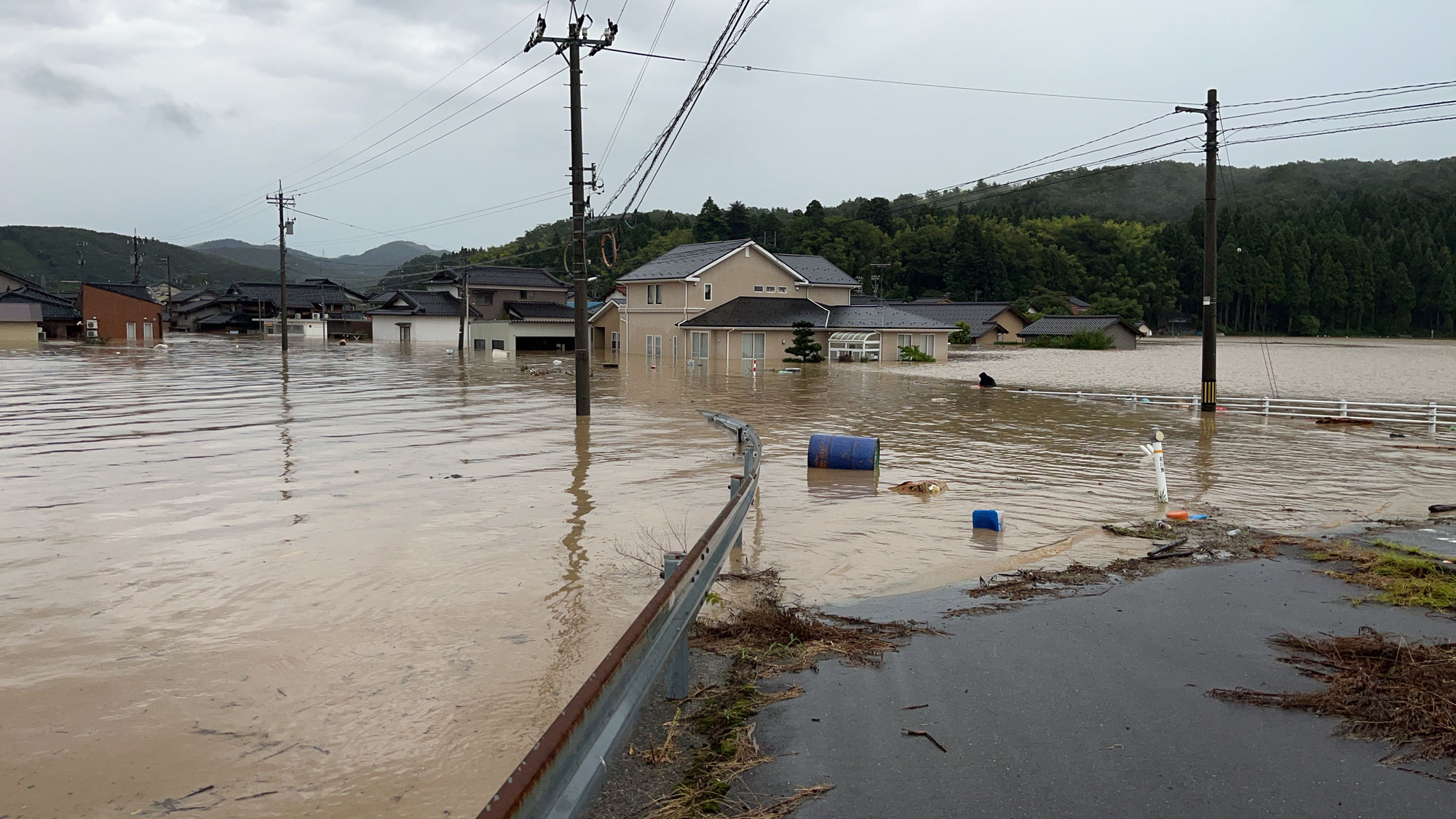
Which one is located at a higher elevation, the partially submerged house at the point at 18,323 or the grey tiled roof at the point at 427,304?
the grey tiled roof at the point at 427,304

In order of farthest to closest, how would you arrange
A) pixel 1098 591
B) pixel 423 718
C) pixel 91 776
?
1. pixel 1098 591
2. pixel 423 718
3. pixel 91 776

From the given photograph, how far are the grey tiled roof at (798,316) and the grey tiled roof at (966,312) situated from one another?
30018 millimetres

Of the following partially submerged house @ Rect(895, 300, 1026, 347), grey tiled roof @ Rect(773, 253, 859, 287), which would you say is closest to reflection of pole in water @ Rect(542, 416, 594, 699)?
grey tiled roof @ Rect(773, 253, 859, 287)

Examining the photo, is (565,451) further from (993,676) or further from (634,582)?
(993,676)

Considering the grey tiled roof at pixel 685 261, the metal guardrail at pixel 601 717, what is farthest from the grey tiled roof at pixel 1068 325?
the metal guardrail at pixel 601 717

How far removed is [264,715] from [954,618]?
14.4 feet

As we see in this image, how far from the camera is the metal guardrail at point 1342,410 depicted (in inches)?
859

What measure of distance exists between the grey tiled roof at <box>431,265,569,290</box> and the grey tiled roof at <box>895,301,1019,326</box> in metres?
31.2

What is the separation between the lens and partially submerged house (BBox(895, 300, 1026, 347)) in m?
86.4

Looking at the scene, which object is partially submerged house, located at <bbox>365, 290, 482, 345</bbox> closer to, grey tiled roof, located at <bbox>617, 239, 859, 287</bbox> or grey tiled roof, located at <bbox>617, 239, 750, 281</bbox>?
grey tiled roof, located at <bbox>617, 239, 750, 281</bbox>

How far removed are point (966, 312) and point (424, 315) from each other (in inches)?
1903

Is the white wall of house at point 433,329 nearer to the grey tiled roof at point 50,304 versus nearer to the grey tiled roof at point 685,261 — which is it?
the grey tiled roof at point 685,261

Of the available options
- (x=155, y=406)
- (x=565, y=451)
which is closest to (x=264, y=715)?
(x=565, y=451)

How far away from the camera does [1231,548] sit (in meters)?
9.00
